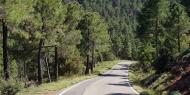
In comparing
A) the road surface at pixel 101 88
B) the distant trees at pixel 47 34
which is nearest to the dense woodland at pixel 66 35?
the distant trees at pixel 47 34

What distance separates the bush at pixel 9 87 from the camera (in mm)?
24383

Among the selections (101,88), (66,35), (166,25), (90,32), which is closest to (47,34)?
(66,35)

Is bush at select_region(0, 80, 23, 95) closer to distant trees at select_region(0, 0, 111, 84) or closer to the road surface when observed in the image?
distant trees at select_region(0, 0, 111, 84)

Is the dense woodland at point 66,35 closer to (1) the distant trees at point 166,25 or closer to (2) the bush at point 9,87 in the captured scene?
(1) the distant trees at point 166,25

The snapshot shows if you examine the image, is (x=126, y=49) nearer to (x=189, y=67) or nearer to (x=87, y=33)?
(x=87, y=33)

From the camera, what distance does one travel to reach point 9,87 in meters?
24.6

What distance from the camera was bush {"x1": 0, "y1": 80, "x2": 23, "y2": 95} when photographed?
2438 centimetres

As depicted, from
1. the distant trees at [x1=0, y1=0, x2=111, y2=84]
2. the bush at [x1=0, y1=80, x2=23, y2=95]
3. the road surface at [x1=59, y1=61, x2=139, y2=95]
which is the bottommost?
the road surface at [x1=59, y1=61, x2=139, y2=95]

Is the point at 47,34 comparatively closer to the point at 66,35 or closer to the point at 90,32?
the point at 66,35

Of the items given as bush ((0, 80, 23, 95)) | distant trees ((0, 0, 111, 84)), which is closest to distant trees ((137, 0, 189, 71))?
distant trees ((0, 0, 111, 84))

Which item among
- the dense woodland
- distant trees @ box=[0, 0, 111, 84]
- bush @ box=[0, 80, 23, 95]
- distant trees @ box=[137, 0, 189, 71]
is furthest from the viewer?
distant trees @ box=[137, 0, 189, 71]

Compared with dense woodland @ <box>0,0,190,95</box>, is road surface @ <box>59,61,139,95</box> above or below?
below

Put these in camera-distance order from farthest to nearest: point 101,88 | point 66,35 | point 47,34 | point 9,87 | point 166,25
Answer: point 166,25, point 66,35, point 47,34, point 101,88, point 9,87

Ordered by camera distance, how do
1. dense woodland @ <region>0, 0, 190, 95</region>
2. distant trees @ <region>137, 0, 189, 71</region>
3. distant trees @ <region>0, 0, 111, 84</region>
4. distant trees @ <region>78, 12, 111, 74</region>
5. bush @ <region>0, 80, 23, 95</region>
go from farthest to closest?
distant trees @ <region>78, 12, 111, 74</region> < distant trees @ <region>137, 0, 189, 71</region> < dense woodland @ <region>0, 0, 190, 95</region> < distant trees @ <region>0, 0, 111, 84</region> < bush @ <region>0, 80, 23, 95</region>
